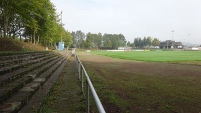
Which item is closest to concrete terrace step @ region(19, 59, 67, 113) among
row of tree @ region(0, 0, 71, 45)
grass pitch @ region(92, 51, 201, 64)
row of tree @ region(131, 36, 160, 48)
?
row of tree @ region(0, 0, 71, 45)

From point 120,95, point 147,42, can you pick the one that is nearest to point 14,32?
point 120,95

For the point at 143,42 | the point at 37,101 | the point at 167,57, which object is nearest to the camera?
the point at 37,101

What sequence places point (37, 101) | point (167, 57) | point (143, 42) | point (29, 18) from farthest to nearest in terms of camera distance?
point (143, 42) < point (167, 57) < point (29, 18) < point (37, 101)

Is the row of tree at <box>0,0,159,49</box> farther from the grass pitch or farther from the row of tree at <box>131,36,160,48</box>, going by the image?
the row of tree at <box>131,36,160,48</box>

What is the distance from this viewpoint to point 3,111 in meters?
4.12

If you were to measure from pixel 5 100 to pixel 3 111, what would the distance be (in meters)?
0.77

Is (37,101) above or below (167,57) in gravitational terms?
above

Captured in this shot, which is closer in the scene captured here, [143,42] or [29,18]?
[29,18]

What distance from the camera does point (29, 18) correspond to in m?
19.2

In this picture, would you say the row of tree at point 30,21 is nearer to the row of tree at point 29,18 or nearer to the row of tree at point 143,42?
the row of tree at point 29,18

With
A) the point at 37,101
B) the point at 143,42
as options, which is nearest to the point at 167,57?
the point at 37,101

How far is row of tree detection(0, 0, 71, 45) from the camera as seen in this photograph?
17094 mm

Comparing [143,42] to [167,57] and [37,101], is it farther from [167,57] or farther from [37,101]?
[37,101]

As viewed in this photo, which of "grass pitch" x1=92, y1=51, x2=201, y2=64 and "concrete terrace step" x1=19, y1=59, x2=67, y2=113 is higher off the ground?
"concrete terrace step" x1=19, y1=59, x2=67, y2=113
